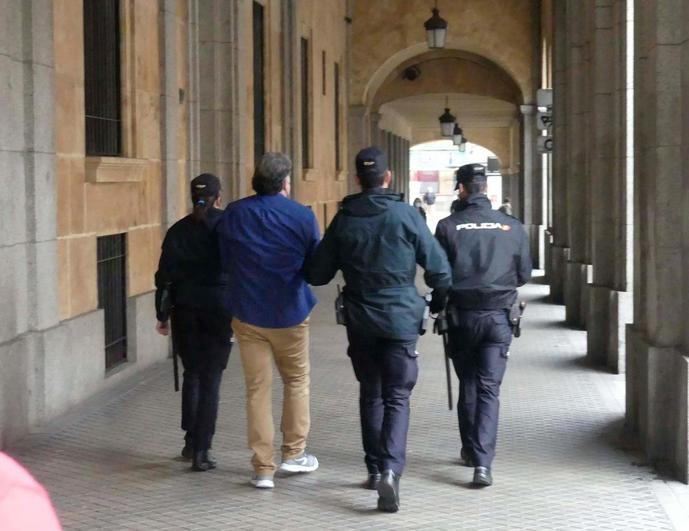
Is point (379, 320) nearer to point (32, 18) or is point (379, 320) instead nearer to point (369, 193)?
point (369, 193)

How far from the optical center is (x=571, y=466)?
6.90 meters

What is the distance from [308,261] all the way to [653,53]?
2.43m

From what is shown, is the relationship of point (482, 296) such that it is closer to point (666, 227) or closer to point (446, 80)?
point (666, 227)

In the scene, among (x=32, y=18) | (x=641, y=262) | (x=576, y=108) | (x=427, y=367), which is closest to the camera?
(x=641, y=262)

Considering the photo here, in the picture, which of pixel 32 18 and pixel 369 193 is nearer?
pixel 369 193

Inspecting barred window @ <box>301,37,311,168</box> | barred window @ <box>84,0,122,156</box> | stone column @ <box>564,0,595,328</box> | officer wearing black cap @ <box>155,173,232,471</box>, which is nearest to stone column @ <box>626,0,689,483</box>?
officer wearing black cap @ <box>155,173,232,471</box>

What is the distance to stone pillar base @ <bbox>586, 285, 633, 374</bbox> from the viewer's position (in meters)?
10.5

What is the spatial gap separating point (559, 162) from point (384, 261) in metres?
13.5

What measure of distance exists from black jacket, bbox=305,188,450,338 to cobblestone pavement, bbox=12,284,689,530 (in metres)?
0.94

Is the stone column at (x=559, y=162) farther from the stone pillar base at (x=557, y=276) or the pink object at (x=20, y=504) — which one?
the pink object at (x=20, y=504)

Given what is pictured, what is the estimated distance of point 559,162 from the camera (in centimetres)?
1881

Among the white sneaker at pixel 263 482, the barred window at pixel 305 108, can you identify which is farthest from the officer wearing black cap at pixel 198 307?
the barred window at pixel 305 108

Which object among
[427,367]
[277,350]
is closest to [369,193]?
[277,350]

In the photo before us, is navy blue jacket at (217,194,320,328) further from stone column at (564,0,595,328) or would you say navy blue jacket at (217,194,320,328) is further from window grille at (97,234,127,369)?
stone column at (564,0,595,328)
